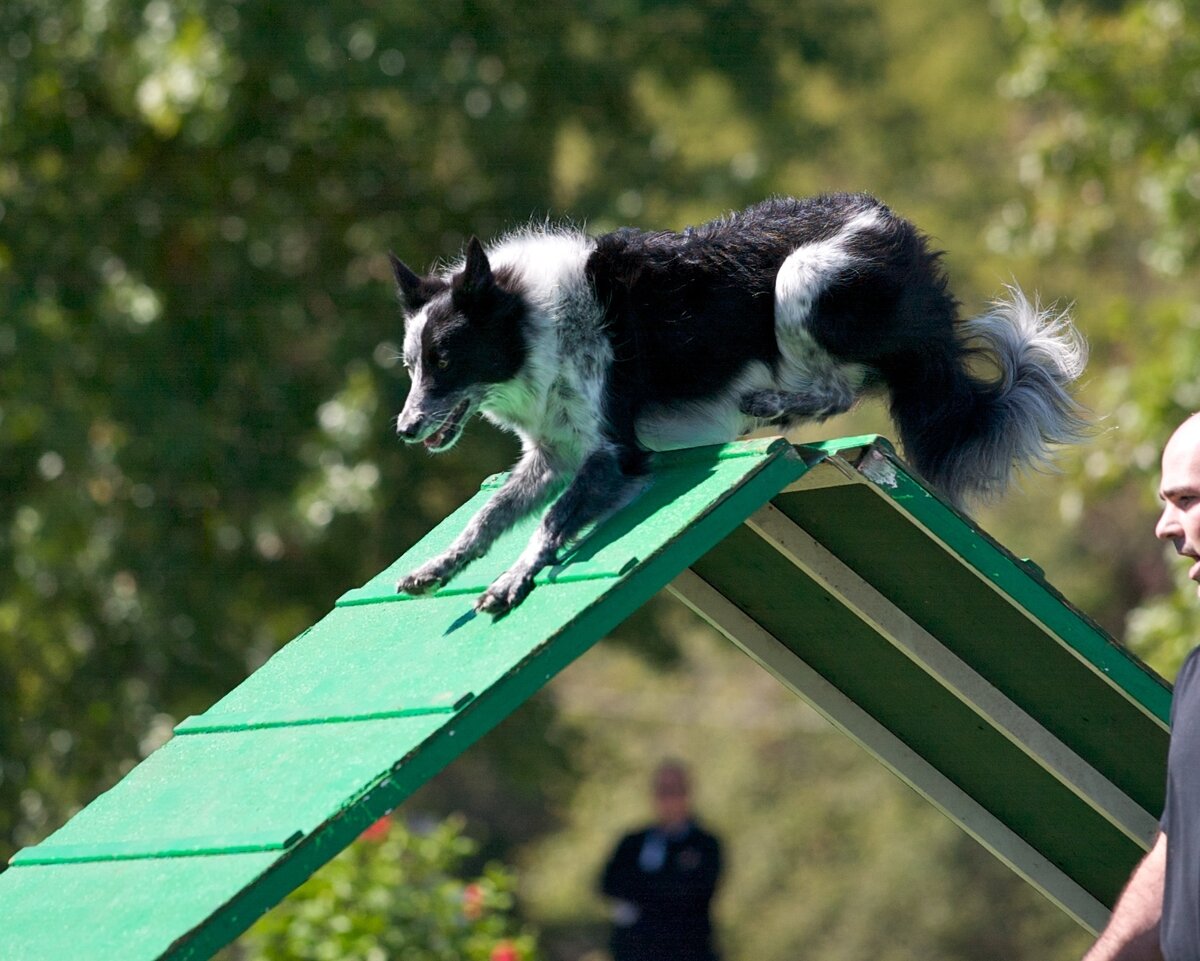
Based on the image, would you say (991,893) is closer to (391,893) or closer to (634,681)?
(634,681)

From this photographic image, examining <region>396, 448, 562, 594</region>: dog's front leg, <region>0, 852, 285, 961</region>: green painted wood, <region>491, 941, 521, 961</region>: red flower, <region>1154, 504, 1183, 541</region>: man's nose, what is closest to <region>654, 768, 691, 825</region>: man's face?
<region>491, 941, 521, 961</region>: red flower

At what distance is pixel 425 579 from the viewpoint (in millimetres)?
4211

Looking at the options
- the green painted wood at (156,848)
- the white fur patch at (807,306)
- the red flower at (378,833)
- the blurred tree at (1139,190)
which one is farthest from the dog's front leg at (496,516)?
the blurred tree at (1139,190)

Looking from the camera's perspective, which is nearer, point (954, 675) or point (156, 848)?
point (156, 848)

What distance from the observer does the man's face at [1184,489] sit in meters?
3.00

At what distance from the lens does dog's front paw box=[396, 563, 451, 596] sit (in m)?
4.21

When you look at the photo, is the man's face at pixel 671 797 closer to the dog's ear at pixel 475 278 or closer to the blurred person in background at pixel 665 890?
the blurred person in background at pixel 665 890

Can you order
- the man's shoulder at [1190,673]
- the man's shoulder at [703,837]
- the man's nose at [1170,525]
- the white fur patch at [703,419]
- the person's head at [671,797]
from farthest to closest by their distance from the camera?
the person's head at [671,797]
the man's shoulder at [703,837]
the white fur patch at [703,419]
the man's nose at [1170,525]
the man's shoulder at [1190,673]

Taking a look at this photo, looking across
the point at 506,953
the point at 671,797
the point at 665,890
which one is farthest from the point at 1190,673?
the point at 671,797

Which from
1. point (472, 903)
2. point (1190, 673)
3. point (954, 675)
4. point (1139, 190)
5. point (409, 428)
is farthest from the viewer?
point (1139, 190)

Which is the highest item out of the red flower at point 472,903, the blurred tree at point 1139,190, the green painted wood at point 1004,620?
the green painted wood at point 1004,620

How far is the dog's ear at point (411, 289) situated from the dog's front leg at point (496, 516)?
1.50 feet

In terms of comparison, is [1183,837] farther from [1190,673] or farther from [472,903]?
[472,903]

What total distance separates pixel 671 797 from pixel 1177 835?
4.66 m
